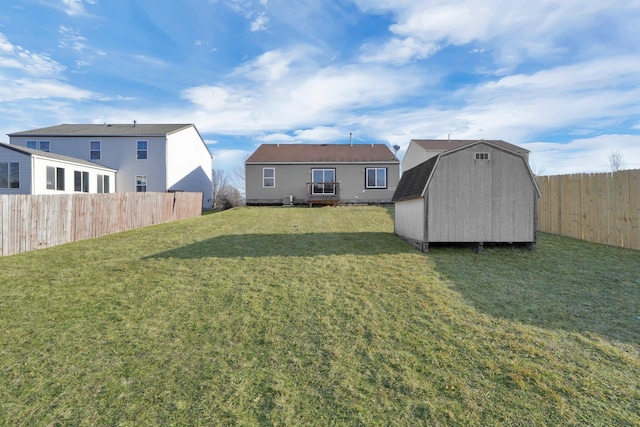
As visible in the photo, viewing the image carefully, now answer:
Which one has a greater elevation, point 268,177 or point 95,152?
point 95,152

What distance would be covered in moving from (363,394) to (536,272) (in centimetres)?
543

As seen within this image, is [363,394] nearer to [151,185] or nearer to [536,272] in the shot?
[536,272]

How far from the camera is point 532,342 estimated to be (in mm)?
3318

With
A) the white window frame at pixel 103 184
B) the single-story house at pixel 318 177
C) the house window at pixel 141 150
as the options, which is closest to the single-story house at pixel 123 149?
the house window at pixel 141 150

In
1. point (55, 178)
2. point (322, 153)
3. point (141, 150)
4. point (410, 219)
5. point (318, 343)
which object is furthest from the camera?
point (322, 153)

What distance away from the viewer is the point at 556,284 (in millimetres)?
5301

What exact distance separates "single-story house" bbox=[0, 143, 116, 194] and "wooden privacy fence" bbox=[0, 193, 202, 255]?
8.07 meters

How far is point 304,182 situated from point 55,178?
15086mm

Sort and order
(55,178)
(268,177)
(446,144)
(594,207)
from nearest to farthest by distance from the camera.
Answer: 1. (594,207)
2. (55,178)
3. (268,177)
4. (446,144)

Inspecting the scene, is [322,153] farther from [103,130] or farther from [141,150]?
[103,130]

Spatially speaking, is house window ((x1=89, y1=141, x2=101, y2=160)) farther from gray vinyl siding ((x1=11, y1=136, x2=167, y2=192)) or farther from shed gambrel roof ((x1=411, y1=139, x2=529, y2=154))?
shed gambrel roof ((x1=411, y1=139, x2=529, y2=154))

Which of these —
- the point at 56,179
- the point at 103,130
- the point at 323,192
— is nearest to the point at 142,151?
the point at 103,130

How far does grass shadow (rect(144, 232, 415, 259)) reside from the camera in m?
7.40

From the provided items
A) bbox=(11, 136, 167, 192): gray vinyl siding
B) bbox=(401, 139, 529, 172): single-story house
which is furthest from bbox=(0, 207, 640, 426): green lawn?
bbox=(401, 139, 529, 172): single-story house
